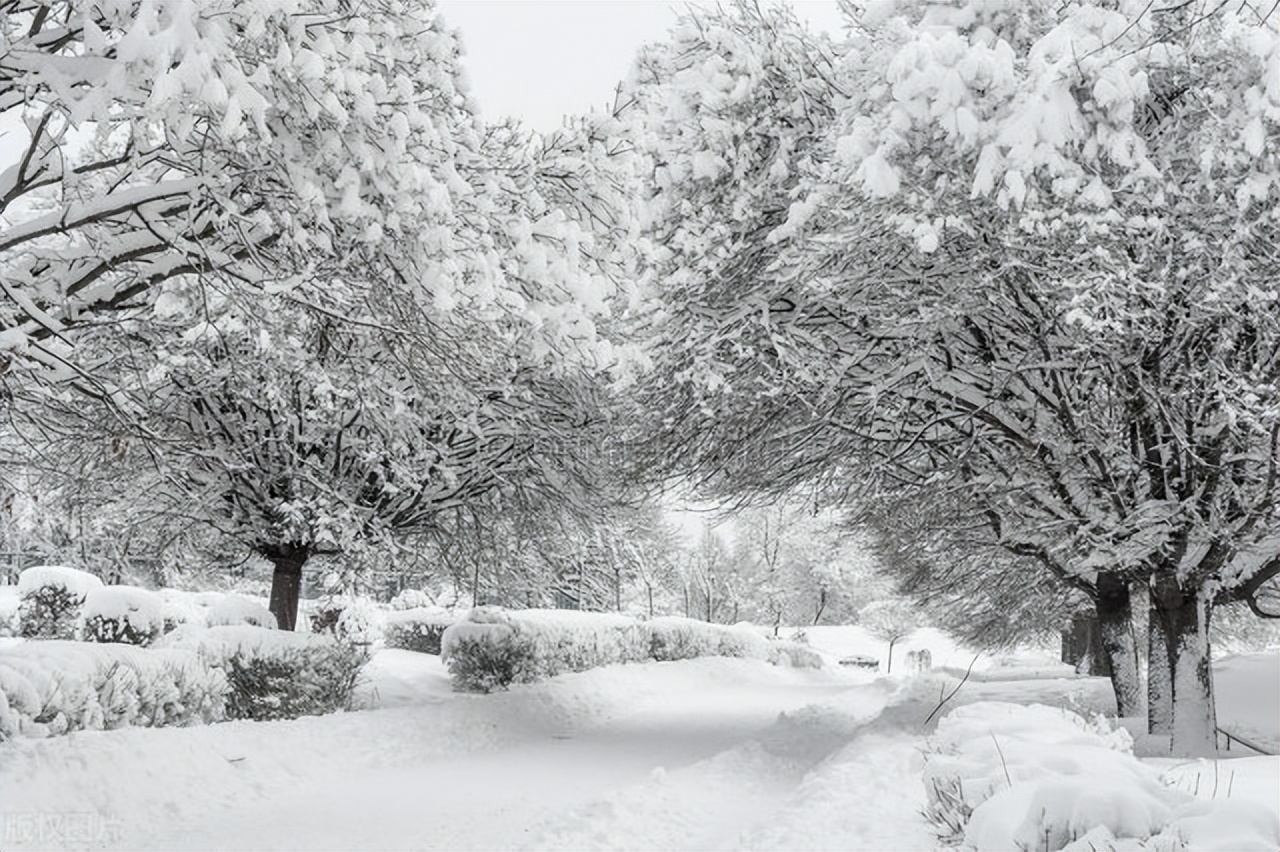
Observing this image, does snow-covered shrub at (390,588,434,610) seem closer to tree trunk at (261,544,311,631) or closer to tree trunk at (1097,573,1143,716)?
tree trunk at (261,544,311,631)

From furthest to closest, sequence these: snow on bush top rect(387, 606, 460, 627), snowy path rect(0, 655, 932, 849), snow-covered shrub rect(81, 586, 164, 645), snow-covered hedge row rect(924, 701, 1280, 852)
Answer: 1. snow on bush top rect(387, 606, 460, 627)
2. snow-covered shrub rect(81, 586, 164, 645)
3. snowy path rect(0, 655, 932, 849)
4. snow-covered hedge row rect(924, 701, 1280, 852)

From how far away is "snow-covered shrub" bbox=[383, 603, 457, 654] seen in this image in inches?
885

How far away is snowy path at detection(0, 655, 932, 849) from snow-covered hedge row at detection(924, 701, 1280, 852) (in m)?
1.55

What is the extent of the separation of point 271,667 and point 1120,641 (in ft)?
34.8

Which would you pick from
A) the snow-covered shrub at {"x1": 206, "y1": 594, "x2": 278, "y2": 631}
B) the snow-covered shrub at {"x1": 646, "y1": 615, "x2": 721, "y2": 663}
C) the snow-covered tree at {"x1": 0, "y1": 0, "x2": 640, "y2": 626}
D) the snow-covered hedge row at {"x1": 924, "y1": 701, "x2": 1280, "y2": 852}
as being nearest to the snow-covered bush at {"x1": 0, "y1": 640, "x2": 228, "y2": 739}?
the snow-covered tree at {"x1": 0, "y1": 0, "x2": 640, "y2": 626}

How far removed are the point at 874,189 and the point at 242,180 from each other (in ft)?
14.8

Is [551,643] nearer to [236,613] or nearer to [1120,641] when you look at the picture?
[236,613]

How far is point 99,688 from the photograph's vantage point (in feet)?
26.4

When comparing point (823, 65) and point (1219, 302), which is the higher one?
point (823, 65)

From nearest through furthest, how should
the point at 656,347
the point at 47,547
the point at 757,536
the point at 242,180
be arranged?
the point at 242,180 → the point at 656,347 → the point at 47,547 → the point at 757,536

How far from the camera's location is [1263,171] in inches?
276

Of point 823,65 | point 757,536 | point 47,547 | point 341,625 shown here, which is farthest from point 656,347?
point 757,536

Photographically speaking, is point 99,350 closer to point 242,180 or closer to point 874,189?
point 242,180

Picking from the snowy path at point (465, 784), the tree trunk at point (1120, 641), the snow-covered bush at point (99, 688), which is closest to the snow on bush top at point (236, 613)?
the snowy path at point (465, 784)
